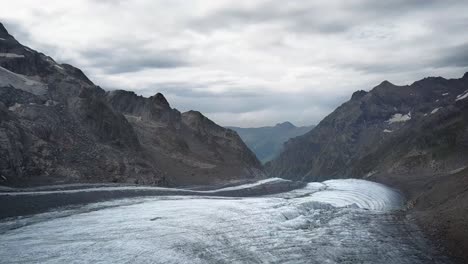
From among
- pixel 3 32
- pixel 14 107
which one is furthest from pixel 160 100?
pixel 14 107

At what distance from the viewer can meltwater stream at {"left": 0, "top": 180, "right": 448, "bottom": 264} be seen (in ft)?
88.1

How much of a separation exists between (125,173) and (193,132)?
206 feet

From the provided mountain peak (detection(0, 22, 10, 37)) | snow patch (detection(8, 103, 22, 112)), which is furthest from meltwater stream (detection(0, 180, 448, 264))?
mountain peak (detection(0, 22, 10, 37))

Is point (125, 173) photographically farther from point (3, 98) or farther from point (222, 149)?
point (222, 149)

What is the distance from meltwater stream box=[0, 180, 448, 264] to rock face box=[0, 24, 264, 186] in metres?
20.3

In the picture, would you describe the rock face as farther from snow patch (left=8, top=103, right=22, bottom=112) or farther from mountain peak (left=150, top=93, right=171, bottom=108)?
mountain peak (left=150, top=93, right=171, bottom=108)

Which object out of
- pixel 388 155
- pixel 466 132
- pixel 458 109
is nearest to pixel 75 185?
pixel 466 132

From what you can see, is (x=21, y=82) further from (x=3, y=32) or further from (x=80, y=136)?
(x=3, y=32)

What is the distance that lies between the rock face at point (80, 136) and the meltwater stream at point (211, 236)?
20.3 m

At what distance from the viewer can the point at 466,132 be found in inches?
5502

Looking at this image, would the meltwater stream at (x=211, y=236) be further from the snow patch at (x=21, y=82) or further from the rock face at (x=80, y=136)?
the snow patch at (x=21, y=82)

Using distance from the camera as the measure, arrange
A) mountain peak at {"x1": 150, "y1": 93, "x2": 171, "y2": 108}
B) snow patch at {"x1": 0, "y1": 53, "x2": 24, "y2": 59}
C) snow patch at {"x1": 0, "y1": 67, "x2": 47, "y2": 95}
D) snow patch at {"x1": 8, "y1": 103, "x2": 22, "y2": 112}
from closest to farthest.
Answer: snow patch at {"x1": 8, "y1": 103, "x2": 22, "y2": 112}, snow patch at {"x1": 0, "y1": 67, "x2": 47, "y2": 95}, snow patch at {"x1": 0, "y1": 53, "x2": 24, "y2": 59}, mountain peak at {"x1": 150, "y1": 93, "x2": 171, "y2": 108}

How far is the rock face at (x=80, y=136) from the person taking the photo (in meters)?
62.1

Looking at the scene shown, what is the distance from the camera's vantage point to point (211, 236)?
32.3 metres
